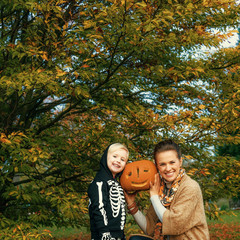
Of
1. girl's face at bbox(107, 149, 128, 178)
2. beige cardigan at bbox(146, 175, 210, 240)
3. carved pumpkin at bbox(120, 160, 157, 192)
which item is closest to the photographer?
beige cardigan at bbox(146, 175, 210, 240)

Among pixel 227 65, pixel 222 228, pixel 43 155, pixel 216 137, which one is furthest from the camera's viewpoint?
pixel 222 228

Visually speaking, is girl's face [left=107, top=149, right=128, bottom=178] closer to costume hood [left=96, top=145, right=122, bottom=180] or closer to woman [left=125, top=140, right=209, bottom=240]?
costume hood [left=96, top=145, right=122, bottom=180]

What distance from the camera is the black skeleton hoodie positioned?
8.91 ft

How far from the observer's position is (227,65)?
518 centimetres

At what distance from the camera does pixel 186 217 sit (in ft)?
8.24

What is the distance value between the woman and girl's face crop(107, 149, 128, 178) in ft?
1.21

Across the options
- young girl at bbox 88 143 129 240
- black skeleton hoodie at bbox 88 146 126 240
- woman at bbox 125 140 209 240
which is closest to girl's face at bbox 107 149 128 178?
young girl at bbox 88 143 129 240

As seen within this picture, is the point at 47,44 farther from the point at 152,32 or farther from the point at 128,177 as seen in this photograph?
the point at 128,177

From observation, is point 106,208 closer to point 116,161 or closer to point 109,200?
point 109,200

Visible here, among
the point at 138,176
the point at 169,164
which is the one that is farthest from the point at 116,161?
the point at 169,164

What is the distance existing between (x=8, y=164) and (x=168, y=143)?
207cm

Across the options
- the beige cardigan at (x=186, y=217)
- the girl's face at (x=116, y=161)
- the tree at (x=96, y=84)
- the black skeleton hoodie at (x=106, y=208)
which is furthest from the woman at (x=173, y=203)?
the tree at (x=96, y=84)

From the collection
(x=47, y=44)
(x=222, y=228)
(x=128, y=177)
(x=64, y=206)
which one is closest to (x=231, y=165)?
(x=128, y=177)

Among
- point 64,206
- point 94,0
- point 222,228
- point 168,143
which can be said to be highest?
point 94,0
